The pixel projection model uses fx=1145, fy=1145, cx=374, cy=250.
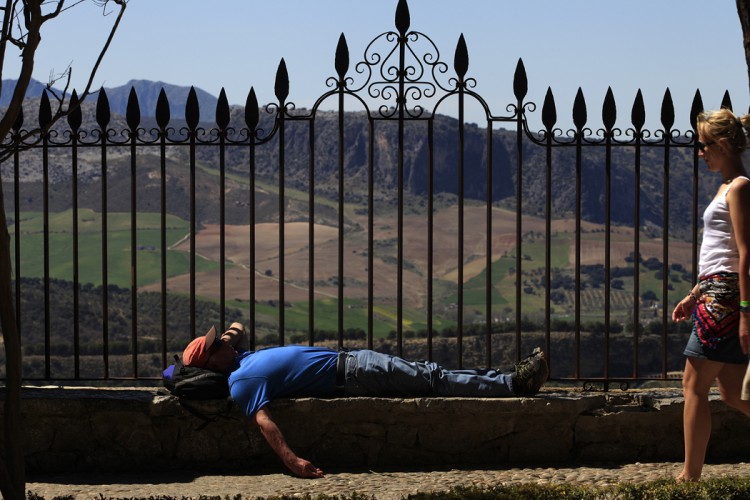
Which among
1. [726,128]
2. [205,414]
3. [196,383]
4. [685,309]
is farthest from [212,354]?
[726,128]

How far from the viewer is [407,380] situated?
22.4ft

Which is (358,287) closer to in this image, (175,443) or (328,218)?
(328,218)

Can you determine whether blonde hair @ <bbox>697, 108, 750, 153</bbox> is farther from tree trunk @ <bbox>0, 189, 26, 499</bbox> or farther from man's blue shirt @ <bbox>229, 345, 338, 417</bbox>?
tree trunk @ <bbox>0, 189, 26, 499</bbox>

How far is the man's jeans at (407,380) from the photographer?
6.82 meters

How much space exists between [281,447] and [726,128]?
2.90m

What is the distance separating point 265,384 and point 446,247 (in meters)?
144

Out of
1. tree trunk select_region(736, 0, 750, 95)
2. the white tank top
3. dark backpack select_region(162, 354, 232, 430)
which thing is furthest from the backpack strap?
tree trunk select_region(736, 0, 750, 95)

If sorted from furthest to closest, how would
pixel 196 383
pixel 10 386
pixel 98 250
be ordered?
pixel 98 250
pixel 196 383
pixel 10 386

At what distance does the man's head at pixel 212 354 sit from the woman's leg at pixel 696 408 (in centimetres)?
265

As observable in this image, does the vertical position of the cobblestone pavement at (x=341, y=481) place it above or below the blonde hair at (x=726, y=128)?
below

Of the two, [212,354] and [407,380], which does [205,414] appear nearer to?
[212,354]

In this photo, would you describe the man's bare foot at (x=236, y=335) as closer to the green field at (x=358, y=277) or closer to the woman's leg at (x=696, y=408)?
the woman's leg at (x=696, y=408)

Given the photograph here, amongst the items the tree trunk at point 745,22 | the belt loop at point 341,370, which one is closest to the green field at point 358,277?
the belt loop at point 341,370

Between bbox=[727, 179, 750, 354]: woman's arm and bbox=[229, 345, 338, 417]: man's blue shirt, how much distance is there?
2.51 meters
